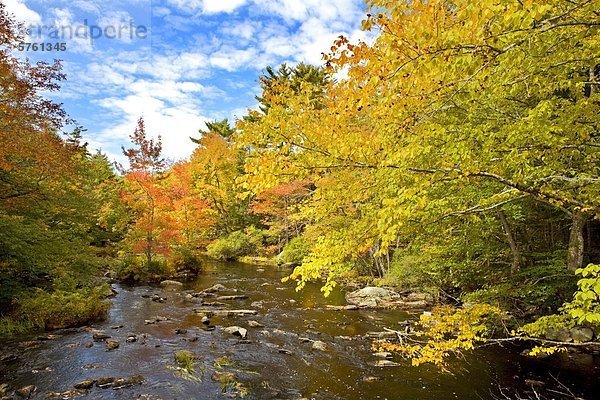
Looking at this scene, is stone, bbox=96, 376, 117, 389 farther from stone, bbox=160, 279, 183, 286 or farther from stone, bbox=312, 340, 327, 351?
stone, bbox=160, 279, 183, 286

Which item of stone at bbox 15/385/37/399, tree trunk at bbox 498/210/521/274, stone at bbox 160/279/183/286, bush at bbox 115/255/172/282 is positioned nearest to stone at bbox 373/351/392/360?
tree trunk at bbox 498/210/521/274

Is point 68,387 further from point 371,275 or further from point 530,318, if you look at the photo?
point 371,275

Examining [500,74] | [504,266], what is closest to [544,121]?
[500,74]

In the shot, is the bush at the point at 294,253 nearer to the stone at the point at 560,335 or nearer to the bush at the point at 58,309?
the bush at the point at 58,309

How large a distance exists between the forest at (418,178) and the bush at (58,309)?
0.14 ft

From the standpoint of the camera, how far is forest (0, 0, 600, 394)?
368 centimetres

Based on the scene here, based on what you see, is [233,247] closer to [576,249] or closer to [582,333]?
[582,333]

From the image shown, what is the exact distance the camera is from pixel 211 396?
6816mm

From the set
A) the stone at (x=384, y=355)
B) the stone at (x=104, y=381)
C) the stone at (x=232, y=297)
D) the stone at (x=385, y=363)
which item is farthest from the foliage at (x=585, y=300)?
the stone at (x=232, y=297)

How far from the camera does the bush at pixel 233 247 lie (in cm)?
3139

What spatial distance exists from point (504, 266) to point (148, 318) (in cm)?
1179

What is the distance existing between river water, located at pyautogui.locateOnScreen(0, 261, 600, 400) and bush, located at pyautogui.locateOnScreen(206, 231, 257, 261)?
62.8ft

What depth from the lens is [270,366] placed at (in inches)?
333

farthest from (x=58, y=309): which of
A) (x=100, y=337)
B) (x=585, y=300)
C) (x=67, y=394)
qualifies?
(x=585, y=300)
